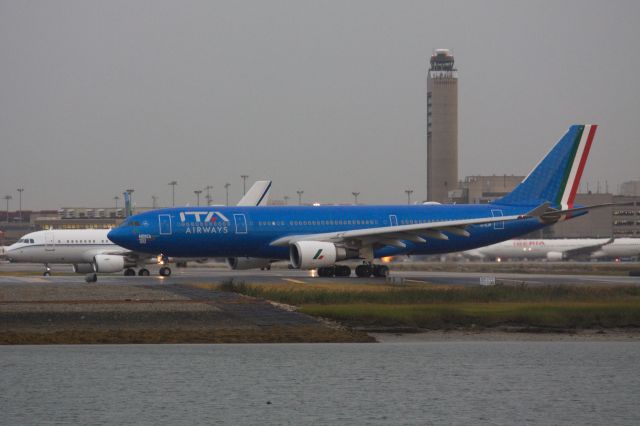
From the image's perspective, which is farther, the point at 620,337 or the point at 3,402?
the point at 620,337

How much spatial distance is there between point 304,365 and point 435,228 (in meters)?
27.1

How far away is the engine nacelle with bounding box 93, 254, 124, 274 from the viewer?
6662cm

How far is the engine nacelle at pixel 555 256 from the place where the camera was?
128250mm

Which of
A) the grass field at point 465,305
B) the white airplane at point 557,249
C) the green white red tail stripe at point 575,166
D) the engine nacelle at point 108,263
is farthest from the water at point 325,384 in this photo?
the white airplane at point 557,249

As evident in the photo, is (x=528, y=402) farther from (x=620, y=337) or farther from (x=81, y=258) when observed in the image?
(x=81, y=258)

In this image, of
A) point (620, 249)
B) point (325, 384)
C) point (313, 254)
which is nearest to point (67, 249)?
point (313, 254)

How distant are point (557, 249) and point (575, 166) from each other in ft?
222

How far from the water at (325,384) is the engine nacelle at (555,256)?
3780 inches

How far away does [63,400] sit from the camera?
25797mm

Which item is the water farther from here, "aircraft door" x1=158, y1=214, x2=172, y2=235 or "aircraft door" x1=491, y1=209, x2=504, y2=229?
"aircraft door" x1=491, y1=209, x2=504, y2=229

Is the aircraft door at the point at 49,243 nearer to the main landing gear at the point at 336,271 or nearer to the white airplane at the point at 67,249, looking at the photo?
the white airplane at the point at 67,249

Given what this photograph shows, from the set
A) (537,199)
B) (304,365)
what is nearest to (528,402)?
(304,365)

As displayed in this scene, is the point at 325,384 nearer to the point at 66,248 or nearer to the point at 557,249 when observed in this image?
the point at 66,248

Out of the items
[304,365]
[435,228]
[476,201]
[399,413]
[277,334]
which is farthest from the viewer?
[476,201]
